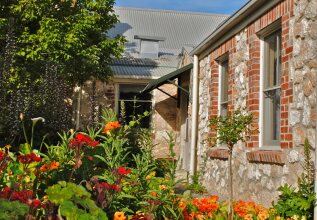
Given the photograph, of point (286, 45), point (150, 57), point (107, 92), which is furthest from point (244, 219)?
point (150, 57)

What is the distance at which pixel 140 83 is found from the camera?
1675 centimetres

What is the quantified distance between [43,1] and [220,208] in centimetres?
952

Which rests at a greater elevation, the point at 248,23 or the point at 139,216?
the point at 248,23

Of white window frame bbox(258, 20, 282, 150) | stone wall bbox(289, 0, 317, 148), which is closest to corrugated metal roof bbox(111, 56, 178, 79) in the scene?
white window frame bbox(258, 20, 282, 150)

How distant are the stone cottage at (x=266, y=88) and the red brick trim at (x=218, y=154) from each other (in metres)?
0.02

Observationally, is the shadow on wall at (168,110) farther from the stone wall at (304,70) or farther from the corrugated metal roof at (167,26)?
the stone wall at (304,70)

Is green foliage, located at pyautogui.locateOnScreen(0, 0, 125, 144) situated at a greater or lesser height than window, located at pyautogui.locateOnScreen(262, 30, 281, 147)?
greater

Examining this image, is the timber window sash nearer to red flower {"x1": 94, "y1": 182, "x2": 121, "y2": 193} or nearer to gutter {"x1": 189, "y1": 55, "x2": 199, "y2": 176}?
red flower {"x1": 94, "y1": 182, "x2": 121, "y2": 193}

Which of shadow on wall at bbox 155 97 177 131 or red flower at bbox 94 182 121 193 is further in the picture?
shadow on wall at bbox 155 97 177 131

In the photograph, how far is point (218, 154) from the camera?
8.11 m

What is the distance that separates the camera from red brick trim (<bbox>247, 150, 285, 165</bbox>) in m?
5.61

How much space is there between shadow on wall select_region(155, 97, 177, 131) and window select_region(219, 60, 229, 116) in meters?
7.66

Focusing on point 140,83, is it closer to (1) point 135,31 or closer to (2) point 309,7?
(1) point 135,31

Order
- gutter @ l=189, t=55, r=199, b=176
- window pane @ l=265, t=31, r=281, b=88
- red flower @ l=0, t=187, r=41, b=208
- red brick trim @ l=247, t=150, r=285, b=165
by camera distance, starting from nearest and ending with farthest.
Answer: red flower @ l=0, t=187, r=41, b=208, red brick trim @ l=247, t=150, r=285, b=165, window pane @ l=265, t=31, r=281, b=88, gutter @ l=189, t=55, r=199, b=176
